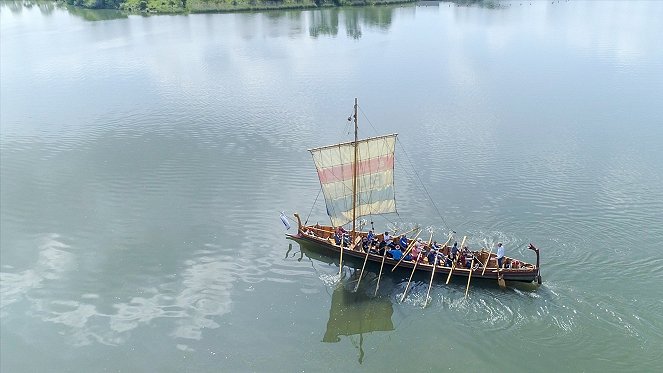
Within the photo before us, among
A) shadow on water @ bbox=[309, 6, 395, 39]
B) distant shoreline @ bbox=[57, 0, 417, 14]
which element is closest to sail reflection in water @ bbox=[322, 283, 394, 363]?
shadow on water @ bbox=[309, 6, 395, 39]

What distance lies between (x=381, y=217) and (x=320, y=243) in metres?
4.84

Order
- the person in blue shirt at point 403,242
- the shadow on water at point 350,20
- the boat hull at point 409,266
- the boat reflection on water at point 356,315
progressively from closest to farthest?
the boat reflection on water at point 356,315
the boat hull at point 409,266
the person in blue shirt at point 403,242
the shadow on water at point 350,20

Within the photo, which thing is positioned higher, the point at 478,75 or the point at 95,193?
the point at 478,75

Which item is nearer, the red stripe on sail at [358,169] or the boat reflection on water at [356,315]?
the boat reflection on water at [356,315]

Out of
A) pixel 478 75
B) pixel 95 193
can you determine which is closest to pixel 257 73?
pixel 478 75

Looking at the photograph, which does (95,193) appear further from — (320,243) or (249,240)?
(320,243)

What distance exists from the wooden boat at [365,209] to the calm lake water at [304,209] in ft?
2.89

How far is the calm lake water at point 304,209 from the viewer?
20.7 metres

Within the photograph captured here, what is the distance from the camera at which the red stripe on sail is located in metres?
25.1

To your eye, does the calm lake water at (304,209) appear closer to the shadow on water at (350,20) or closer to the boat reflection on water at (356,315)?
the boat reflection on water at (356,315)

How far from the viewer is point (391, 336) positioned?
21.3 m

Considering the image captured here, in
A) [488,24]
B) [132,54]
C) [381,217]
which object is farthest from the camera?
[488,24]

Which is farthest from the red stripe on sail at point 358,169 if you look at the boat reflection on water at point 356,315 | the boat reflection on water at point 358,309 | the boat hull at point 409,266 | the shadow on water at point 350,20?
the shadow on water at point 350,20

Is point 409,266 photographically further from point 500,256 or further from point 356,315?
point 500,256
